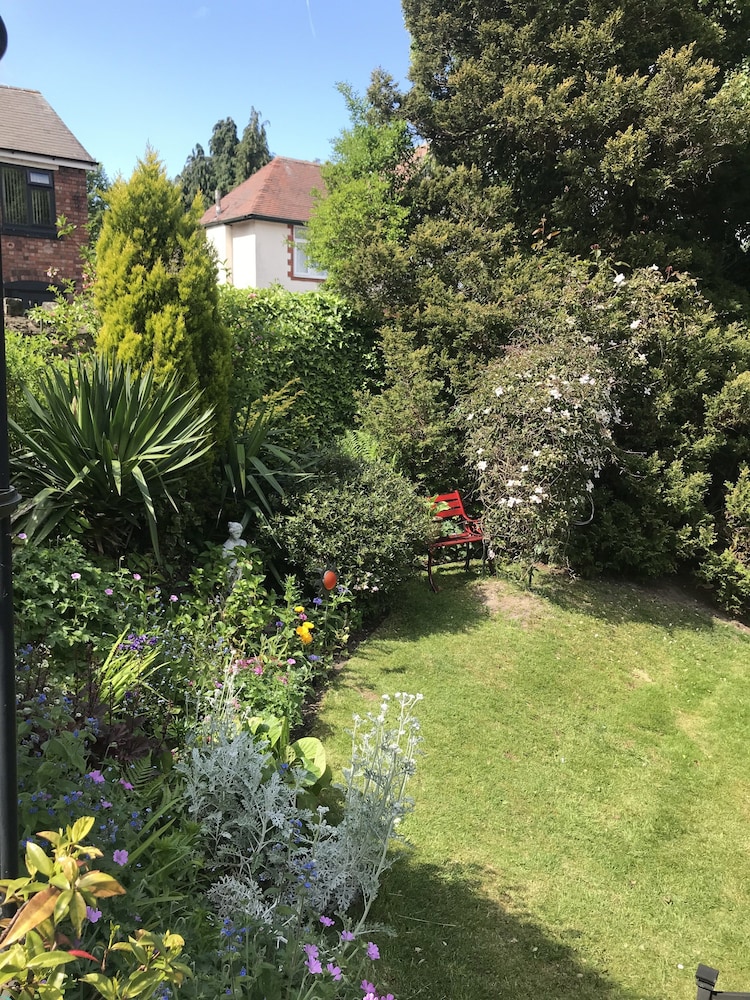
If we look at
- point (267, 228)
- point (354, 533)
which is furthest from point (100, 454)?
point (267, 228)

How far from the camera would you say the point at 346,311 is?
27.9 ft

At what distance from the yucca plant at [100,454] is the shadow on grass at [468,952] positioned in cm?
261

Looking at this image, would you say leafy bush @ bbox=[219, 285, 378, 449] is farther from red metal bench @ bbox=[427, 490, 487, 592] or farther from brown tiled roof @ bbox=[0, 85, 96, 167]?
brown tiled roof @ bbox=[0, 85, 96, 167]

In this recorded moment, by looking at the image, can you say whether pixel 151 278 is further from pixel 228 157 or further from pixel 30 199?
pixel 228 157

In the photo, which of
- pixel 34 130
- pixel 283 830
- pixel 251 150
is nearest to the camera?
pixel 283 830

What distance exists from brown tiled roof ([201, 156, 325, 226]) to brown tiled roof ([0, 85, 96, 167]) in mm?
8206

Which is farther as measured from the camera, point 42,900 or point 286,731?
point 286,731

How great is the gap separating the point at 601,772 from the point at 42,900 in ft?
12.3

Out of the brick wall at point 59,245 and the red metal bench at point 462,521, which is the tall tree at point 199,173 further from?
the red metal bench at point 462,521

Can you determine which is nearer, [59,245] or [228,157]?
[59,245]

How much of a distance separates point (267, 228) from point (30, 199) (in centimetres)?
1060

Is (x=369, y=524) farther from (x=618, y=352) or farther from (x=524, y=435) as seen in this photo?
(x=618, y=352)

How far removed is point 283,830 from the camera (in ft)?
8.12

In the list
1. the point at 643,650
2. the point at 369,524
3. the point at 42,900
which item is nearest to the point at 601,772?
the point at 643,650
